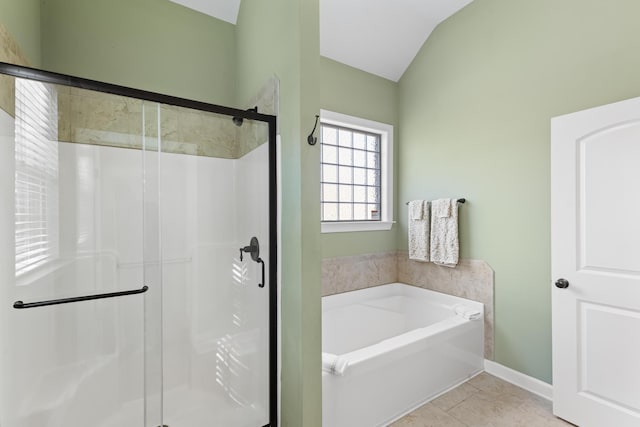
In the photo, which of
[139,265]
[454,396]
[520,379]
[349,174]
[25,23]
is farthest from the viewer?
[349,174]

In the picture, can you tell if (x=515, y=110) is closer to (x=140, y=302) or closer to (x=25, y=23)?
(x=140, y=302)

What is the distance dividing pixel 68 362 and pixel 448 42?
358 centimetres

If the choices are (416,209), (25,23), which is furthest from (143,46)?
(416,209)

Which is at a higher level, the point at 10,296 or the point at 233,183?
the point at 233,183

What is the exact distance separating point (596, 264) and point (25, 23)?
3363mm

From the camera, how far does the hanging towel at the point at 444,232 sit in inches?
105

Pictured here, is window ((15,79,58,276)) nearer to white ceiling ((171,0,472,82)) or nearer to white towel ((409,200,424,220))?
white ceiling ((171,0,472,82))

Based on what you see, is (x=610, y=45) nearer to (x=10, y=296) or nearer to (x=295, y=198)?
(x=295, y=198)

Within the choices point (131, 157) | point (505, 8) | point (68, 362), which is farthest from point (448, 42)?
point (68, 362)

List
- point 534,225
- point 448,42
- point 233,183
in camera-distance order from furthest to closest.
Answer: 1. point 448,42
2. point 534,225
3. point 233,183

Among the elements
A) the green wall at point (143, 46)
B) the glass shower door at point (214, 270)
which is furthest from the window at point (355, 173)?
the glass shower door at point (214, 270)

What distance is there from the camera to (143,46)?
2096 millimetres

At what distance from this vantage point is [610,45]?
1.85 m

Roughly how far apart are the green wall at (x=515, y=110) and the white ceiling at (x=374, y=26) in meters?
0.17
